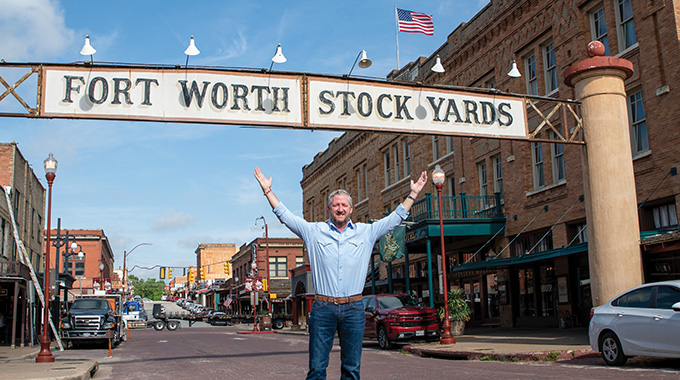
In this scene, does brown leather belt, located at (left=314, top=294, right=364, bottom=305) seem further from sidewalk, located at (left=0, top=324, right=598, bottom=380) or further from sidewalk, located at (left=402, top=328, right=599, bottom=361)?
sidewalk, located at (left=402, top=328, right=599, bottom=361)

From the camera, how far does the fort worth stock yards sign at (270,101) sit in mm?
12633

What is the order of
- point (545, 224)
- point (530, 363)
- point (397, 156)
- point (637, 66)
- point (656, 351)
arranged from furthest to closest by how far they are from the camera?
point (397, 156), point (545, 224), point (637, 66), point (530, 363), point (656, 351)

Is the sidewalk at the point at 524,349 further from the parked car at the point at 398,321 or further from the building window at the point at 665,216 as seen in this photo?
the building window at the point at 665,216

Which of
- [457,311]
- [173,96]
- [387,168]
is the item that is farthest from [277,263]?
[173,96]

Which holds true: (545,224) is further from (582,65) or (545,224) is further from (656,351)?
(656,351)

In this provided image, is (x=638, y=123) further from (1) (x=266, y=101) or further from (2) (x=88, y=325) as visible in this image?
(2) (x=88, y=325)

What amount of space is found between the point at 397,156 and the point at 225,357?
65.7ft

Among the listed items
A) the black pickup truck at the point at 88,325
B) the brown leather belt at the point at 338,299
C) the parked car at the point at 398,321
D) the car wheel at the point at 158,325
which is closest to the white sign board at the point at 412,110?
the parked car at the point at 398,321

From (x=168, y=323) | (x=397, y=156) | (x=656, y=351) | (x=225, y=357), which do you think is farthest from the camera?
(x=168, y=323)

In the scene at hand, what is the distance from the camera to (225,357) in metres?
17.0

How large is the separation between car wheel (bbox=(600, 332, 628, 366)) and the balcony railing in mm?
13254

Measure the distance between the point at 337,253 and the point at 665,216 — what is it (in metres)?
15.4

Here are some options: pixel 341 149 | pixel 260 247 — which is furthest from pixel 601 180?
pixel 260 247

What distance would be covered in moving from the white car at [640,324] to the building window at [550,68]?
1228 cm
